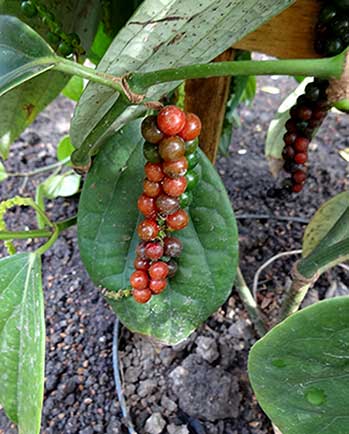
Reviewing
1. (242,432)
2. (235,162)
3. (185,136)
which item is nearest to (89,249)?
(185,136)

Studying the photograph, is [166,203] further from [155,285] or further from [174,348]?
[174,348]

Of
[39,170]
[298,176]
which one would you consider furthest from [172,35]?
[39,170]

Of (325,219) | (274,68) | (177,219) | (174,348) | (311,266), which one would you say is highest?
(274,68)

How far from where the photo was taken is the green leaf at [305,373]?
0.42 m

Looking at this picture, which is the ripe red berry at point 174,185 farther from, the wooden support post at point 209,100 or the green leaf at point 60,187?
the green leaf at point 60,187

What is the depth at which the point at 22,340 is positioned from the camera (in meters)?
0.55

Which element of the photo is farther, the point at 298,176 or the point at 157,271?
the point at 298,176

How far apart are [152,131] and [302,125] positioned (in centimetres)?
23

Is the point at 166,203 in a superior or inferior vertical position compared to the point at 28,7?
inferior

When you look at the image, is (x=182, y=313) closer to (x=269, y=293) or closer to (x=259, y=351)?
(x=259, y=351)

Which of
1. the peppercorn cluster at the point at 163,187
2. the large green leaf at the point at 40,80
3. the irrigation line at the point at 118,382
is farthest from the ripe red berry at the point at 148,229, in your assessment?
the irrigation line at the point at 118,382

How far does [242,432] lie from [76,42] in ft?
2.11

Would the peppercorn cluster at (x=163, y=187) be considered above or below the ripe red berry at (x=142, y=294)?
above

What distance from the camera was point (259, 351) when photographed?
0.46 m
